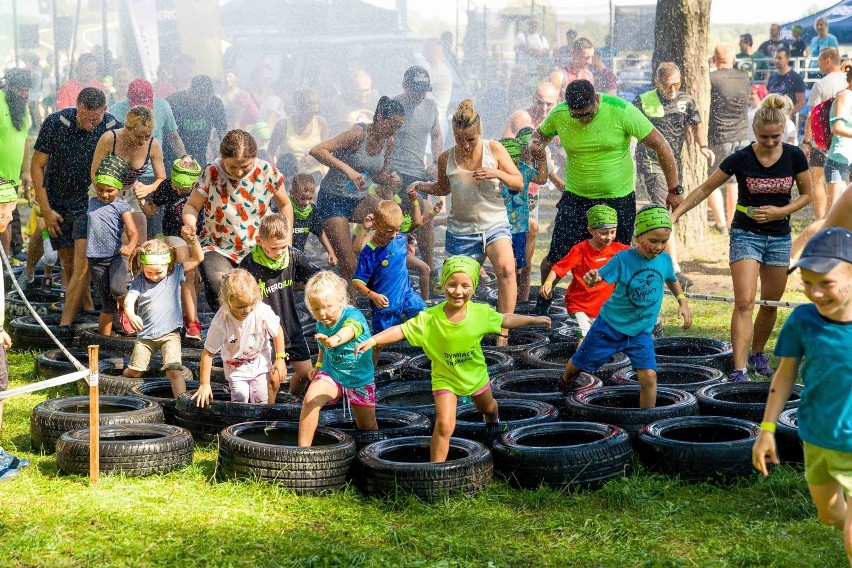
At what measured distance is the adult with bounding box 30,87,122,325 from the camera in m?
10.3

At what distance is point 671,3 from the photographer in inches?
598

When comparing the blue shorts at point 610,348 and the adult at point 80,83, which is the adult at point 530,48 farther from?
the blue shorts at point 610,348

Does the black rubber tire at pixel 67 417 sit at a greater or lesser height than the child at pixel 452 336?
lesser

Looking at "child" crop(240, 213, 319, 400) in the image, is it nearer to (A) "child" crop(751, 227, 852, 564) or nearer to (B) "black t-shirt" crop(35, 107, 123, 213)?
(B) "black t-shirt" crop(35, 107, 123, 213)

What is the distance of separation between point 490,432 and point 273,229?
6.97 ft

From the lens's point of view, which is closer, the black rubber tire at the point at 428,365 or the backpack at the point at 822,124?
the black rubber tire at the point at 428,365

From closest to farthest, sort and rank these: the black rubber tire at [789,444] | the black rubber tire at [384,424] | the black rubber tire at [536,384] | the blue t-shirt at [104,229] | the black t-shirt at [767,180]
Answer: the black rubber tire at [789,444] < the black rubber tire at [384,424] < the black rubber tire at [536,384] < the black t-shirt at [767,180] < the blue t-shirt at [104,229]

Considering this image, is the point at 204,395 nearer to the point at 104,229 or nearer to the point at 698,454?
the point at 698,454

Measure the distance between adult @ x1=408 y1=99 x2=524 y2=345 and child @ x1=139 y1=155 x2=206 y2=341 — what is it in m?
2.23

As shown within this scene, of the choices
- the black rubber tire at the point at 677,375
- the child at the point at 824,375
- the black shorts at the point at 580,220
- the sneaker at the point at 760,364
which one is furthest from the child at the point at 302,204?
the child at the point at 824,375

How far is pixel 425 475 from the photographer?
5777 mm

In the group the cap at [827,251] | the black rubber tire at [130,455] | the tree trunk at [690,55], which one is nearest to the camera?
the cap at [827,251]

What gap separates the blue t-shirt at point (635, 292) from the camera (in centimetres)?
717

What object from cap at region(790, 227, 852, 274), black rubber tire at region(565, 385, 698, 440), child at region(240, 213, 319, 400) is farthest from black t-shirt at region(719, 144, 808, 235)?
cap at region(790, 227, 852, 274)
